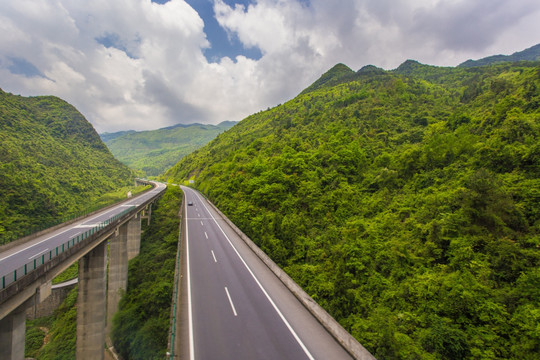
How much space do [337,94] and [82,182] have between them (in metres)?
99.3

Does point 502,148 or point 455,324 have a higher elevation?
point 502,148

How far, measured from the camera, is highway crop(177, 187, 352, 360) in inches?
361

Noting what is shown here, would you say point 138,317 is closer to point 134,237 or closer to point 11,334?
point 11,334

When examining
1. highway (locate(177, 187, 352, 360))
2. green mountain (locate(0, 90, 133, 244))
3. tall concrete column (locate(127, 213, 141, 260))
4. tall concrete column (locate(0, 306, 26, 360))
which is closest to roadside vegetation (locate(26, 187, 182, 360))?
tall concrete column (locate(127, 213, 141, 260))

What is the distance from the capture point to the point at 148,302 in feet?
69.6

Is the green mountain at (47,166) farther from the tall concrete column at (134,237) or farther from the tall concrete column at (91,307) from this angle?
the tall concrete column at (134,237)

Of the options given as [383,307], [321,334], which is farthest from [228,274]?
[383,307]

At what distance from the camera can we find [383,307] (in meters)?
12.9

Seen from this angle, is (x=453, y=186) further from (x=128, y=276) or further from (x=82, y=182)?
(x=82, y=182)

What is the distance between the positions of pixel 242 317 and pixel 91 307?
1467 cm

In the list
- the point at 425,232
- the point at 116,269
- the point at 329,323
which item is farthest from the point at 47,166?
the point at 425,232

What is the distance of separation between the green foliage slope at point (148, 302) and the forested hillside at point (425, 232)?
10.4 m

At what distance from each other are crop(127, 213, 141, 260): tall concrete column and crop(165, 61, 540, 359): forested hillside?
595 inches

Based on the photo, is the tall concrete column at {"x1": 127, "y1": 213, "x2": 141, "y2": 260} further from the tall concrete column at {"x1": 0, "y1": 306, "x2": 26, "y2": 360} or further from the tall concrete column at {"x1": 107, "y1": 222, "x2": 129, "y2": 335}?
the tall concrete column at {"x1": 0, "y1": 306, "x2": 26, "y2": 360}
